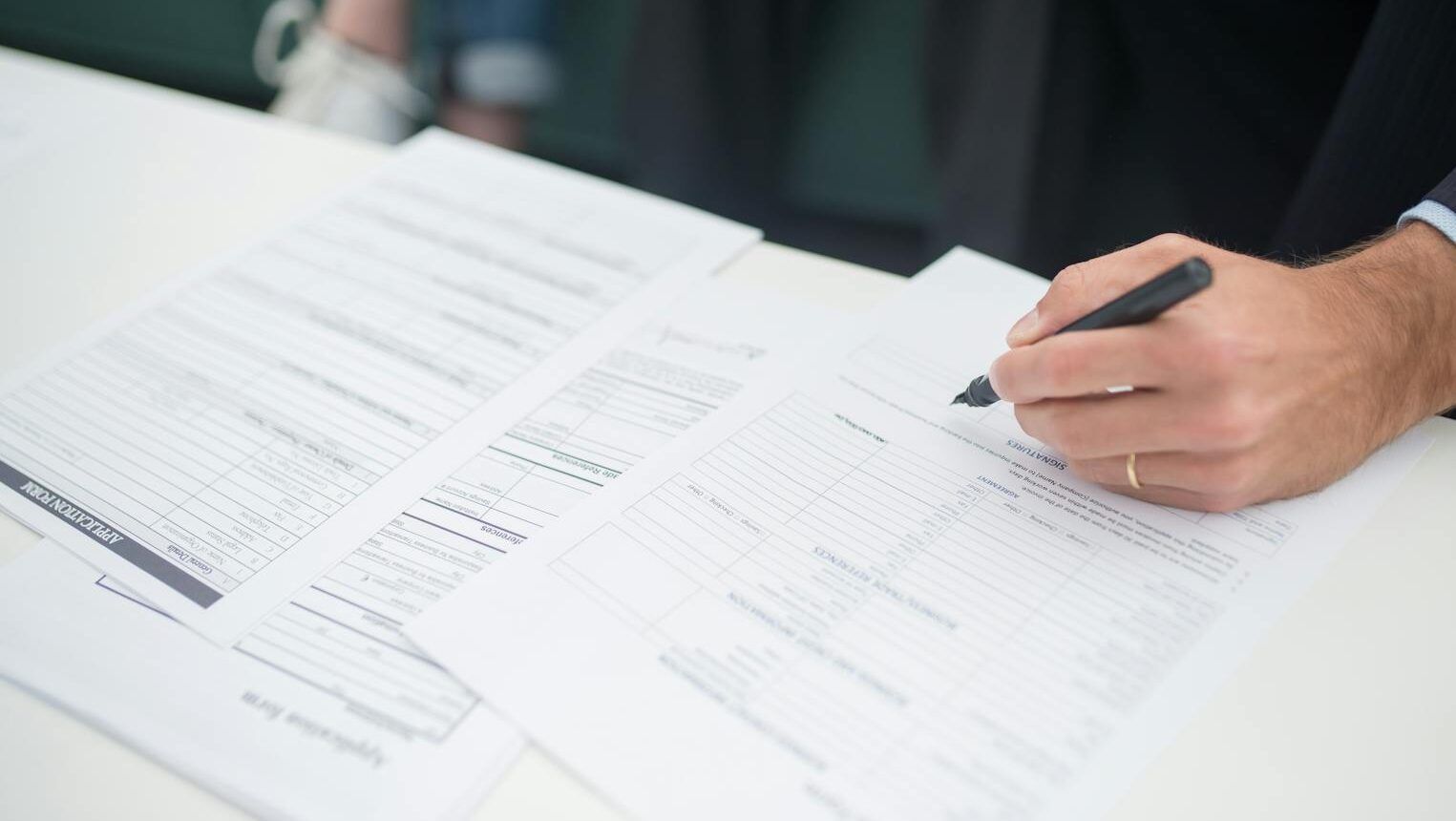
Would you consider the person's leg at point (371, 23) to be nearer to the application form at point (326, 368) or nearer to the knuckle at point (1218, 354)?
the application form at point (326, 368)

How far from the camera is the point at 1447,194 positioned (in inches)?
22.0

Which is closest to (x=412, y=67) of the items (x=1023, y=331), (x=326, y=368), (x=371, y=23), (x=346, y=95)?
(x=371, y=23)

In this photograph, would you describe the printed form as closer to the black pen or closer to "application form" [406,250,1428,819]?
"application form" [406,250,1428,819]

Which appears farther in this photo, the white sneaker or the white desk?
the white sneaker

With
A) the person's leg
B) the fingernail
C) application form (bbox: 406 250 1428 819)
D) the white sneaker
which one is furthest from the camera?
the person's leg

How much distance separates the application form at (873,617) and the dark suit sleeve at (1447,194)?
0.14 m

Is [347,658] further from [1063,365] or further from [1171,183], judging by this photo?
[1171,183]

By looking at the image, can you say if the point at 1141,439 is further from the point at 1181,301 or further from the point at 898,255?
the point at 898,255

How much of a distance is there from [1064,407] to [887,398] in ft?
0.32

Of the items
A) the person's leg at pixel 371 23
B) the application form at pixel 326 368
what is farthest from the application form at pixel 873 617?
the person's leg at pixel 371 23

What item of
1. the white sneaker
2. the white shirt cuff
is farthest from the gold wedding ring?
the white sneaker

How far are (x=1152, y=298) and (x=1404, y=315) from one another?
0.20 metres

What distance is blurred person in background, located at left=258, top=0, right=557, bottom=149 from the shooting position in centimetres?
100

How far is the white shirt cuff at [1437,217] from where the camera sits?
22.0 inches
